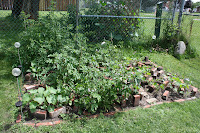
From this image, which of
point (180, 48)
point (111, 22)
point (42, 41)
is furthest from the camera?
point (111, 22)

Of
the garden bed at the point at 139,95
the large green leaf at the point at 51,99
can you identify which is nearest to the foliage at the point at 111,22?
the garden bed at the point at 139,95

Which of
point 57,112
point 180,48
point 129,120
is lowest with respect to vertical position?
point 129,120

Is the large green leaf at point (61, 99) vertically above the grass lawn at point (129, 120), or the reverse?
the large green leaf at point (61, 99)

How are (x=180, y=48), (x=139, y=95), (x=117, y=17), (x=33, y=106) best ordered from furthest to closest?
(x=117, y=17) → (x=180, y=48) → (x=139, y=95) → (x=33, y=106)

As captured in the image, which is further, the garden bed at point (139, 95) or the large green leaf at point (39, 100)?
the garden bed at point (139, 95)

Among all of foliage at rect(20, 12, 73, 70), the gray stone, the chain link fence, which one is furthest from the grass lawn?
the chain link fence

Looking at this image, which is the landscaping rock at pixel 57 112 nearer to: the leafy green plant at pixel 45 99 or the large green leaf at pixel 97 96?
the leafy green plant at pixel 45 99

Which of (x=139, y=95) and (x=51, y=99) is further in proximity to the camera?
(x=139, y=95)

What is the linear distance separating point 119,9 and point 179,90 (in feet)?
12.2

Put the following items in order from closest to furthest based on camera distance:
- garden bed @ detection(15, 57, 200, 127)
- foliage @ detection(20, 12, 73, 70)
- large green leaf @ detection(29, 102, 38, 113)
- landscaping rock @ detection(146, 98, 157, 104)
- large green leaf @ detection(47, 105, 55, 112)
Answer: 1. large green leaf @ detection(29, 102, 38, 113)
2. large green leaf @ detection(47, 105, 55, 112)
3. garden bed @ detection(15, 57, 200, 127)
4. landscaping rock @ detection(146, 98, 157, 104)
5. foliage @ detection(20, 12, 73, 70)

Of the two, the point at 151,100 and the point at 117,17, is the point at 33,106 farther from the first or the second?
the point at 117,17

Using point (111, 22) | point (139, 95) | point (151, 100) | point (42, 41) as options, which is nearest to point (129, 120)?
point (139, 95)

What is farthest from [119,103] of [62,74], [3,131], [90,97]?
[3,131]

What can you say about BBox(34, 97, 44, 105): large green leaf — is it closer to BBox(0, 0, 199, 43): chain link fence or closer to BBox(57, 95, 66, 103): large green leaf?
BBox(57, 95, 66, 103): large green leaf
